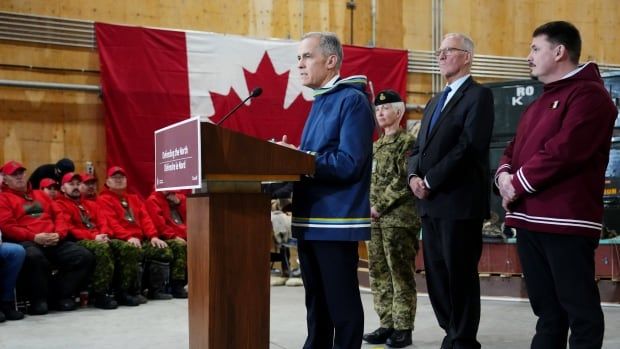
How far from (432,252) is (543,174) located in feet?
2.93

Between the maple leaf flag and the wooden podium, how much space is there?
5026 mm

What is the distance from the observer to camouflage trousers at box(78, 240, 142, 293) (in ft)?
17.7

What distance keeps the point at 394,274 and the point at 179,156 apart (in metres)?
1.77

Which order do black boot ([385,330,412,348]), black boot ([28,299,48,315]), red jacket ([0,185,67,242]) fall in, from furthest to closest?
red jacket ([0,185,67,242]), black boot ([28,299,48,315]), black boot ([385,330,412,348])

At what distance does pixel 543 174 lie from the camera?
238cm

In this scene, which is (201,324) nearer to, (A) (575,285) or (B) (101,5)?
(A) (575,285)

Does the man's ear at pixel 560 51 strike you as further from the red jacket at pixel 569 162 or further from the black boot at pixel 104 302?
the black boot at pixel 104 302

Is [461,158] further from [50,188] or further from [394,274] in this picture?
[50,188]

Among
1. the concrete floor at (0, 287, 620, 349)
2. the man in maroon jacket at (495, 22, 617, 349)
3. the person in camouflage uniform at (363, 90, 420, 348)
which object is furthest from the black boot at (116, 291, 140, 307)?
the man in maroon jacket at (495, 22, 617, 349)

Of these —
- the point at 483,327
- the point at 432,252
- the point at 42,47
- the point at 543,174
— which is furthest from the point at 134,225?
the point at 543,174

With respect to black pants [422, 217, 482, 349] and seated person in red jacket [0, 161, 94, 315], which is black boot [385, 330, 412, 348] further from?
seated person in red jacket [0, 161, 94, 315]

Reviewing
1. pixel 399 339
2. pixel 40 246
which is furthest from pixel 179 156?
pixel 40 246

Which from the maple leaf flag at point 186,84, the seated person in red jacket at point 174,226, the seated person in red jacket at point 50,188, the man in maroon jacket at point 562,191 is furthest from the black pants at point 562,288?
the maple leaf flag at point 186,84

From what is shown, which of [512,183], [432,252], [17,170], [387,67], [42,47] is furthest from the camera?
[387,67]
